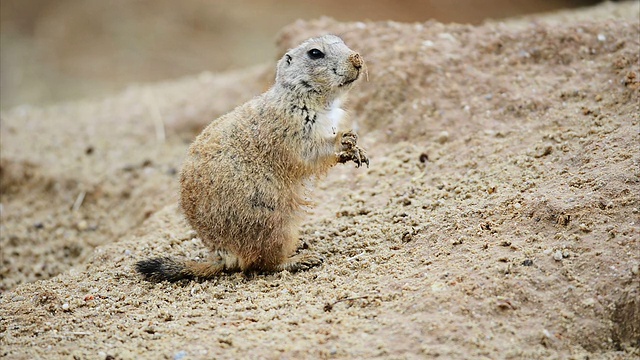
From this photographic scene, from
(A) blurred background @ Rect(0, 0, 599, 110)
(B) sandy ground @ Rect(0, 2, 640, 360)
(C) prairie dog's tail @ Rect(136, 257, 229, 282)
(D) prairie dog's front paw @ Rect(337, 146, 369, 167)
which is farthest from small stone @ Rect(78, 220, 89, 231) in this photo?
(A) blurred background @ Rect(0, 0, 599, 110)

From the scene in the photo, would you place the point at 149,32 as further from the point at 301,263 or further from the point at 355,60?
the point at 301,263

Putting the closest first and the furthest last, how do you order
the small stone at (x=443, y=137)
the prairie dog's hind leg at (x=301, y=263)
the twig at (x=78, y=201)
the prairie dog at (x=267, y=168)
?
the prairie dog at (x=267, y=168), the prairie dog's hind leg at (x=301, y=263), the small stone at (x=443, y=137), the twig at (x=78, y=201)

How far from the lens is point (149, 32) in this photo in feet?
52.9

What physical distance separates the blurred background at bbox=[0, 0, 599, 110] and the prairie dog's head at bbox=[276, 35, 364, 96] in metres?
10.2

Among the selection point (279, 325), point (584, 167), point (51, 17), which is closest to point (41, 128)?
point (279, 325)

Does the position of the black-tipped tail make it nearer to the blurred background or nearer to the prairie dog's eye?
the prairie dog's eye

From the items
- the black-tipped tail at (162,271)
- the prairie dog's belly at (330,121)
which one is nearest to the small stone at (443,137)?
the prairie dog's belly at (330,121)

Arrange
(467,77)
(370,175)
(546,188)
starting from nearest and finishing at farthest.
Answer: (546,188)
(370,175)
(467,77)

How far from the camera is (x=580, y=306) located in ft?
11.7

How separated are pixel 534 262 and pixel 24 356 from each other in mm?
2907

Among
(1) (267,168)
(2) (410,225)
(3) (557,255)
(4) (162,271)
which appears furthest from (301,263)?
(3) (557,255)

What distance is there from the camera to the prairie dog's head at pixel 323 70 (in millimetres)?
4805

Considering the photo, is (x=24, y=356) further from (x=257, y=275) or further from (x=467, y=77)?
(x=467, y=77)

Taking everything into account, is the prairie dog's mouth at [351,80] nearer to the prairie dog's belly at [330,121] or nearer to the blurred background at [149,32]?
the prairie dog's belly at [330,121]
